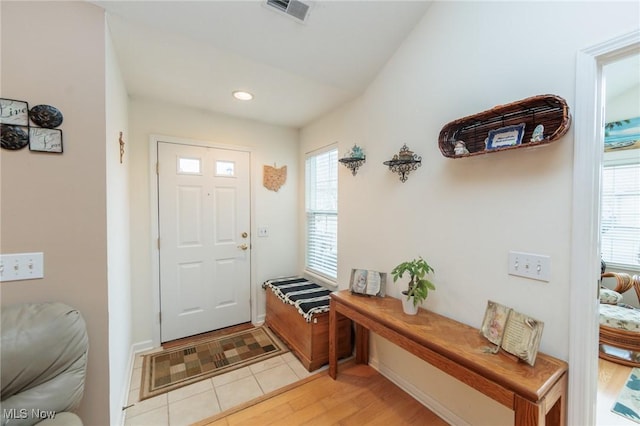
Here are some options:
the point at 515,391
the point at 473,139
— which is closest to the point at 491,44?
the point at 473,139

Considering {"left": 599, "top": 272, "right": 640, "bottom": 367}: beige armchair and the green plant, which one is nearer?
the green plant

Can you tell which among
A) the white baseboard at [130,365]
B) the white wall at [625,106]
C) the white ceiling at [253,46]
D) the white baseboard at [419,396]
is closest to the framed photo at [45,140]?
the white ceiling at [253,46]

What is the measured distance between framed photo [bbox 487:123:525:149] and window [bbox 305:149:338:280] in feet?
5.17

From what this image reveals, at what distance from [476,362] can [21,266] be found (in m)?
2.18

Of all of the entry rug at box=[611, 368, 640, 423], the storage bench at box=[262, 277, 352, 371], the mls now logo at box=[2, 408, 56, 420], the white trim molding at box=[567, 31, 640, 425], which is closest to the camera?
the mls now logo at box=[2, 408, 56, 420]

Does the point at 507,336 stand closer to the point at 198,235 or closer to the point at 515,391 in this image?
the point at 515,391

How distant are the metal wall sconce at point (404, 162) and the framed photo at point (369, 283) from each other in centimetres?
79

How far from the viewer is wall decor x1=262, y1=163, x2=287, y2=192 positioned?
314 centimetres

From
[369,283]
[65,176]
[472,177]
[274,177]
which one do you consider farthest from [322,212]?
[65,176]

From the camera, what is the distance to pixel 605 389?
202 cm

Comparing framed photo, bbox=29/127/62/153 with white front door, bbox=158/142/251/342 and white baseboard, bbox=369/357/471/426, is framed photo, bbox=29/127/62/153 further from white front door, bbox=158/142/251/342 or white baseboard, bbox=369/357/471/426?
white baseboard, bbox=369/357/471/426

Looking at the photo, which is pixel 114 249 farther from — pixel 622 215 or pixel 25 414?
pixel 622 215

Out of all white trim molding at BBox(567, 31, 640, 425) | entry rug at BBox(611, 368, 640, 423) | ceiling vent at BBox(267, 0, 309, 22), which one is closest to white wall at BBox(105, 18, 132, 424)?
ceiling vent at BBox(267, 0, 309, 22)

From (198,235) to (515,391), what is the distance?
9.07 feet
